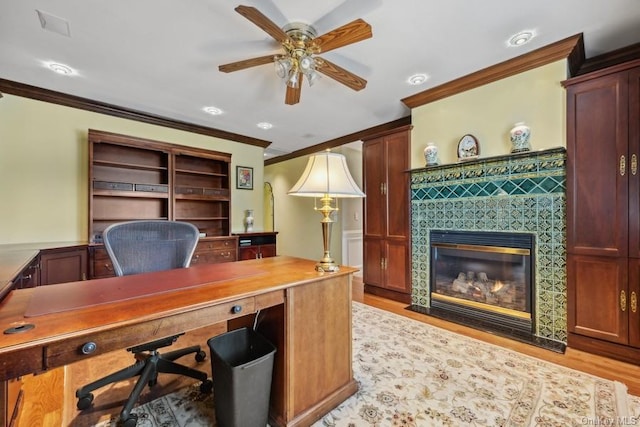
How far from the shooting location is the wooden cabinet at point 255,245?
4301 millimetres

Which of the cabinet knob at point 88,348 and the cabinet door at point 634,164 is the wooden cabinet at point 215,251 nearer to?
the cabinet knob at point 88,348

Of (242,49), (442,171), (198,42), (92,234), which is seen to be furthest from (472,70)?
(92,234)

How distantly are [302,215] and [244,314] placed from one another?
4.86 metres

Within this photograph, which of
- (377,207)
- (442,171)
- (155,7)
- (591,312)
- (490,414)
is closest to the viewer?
(490,414)

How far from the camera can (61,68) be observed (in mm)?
2516

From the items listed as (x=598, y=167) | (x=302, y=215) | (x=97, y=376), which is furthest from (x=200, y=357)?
(x=302, y=215)

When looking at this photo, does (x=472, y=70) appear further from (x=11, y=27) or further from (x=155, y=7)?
(x=11, y=27)

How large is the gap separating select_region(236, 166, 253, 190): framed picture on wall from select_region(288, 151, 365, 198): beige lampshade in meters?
3.37

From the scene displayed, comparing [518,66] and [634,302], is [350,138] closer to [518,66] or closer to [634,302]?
[518,66]

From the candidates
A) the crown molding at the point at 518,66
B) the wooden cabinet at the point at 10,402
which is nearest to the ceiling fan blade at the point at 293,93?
the crown molding at the point at 518,66

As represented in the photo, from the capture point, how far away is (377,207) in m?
3.68

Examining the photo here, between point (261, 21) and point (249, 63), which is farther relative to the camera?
point (249, 63)

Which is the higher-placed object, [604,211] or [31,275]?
[604,211]

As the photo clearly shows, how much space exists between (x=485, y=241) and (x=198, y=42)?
3.13m
